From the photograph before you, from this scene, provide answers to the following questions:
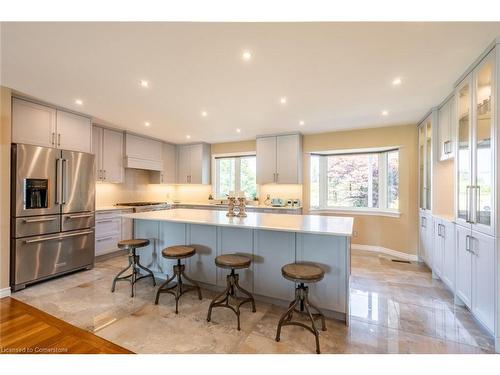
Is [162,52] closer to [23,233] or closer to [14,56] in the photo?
[14,56]

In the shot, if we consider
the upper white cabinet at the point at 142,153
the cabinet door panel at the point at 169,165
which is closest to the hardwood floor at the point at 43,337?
the upper white cabinet at the point at 142,153

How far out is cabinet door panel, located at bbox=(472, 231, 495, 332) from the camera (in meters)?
1.83

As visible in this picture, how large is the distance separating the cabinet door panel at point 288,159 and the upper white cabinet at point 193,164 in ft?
6.94

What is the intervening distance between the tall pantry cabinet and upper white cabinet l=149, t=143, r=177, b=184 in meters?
5.77

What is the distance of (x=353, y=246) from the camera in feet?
15.6

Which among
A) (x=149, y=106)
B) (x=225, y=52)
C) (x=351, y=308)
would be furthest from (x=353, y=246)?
(x=149, y=106)

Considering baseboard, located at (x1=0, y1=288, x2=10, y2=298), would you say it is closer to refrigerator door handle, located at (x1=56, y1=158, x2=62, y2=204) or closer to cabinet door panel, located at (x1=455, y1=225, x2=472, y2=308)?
refrigerator door handle, located at (x1=56, y1=158, x2=62, y2=204)

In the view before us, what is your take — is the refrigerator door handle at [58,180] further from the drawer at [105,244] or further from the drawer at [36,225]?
the drawer at [105,244]

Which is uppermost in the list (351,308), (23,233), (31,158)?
(31,158)

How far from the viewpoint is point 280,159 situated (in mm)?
4934

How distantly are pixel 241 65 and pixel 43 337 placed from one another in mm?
3092

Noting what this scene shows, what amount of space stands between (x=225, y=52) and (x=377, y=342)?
9.44 ft

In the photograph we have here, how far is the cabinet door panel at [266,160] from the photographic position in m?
5.00

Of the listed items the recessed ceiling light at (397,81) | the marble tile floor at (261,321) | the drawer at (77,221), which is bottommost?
the marble tile floor at (261,321)
